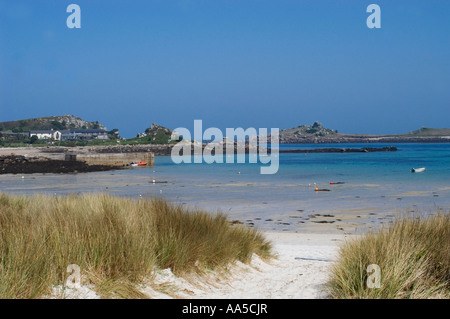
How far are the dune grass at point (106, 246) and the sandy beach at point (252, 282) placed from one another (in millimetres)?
180

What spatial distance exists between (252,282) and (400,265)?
302cm

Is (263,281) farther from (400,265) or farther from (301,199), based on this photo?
(301,199)

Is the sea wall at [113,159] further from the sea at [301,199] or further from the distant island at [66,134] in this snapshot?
the distant island at [66,134]

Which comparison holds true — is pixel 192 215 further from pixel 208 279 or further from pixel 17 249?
pixel 17 249

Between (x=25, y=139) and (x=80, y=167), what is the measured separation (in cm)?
7543

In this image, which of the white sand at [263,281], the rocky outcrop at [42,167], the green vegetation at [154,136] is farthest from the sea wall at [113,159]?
the green vegetation at [154,136]

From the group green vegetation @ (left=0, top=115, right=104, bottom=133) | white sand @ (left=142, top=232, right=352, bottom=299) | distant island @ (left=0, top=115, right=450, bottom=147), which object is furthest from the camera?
green vegetation @ (left=0, top=115, right=104, bottom=133)

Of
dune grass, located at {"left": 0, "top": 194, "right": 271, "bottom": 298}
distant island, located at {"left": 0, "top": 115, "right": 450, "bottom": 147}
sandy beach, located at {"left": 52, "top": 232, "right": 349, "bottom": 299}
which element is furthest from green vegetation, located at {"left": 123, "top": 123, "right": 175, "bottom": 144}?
dune grass, located at {"left": 0, "top": 194, "right": 271, "bottom": 298}

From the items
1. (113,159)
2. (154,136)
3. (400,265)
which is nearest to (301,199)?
(400,265)

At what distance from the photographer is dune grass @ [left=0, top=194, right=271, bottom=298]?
610cm

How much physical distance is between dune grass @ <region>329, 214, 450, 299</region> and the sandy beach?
0.58 meters

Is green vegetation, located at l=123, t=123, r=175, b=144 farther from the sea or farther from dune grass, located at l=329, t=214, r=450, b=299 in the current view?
dune grass, located at l=329, t=214, r=450, b=299

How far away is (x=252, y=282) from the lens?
8680mm

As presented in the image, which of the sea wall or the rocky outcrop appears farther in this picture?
the sea wall
